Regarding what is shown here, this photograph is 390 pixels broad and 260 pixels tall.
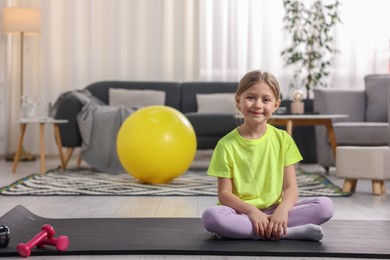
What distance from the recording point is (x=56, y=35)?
802cm

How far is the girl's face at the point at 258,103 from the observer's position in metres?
2.75

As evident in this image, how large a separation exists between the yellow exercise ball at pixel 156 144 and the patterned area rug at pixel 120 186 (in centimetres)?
11

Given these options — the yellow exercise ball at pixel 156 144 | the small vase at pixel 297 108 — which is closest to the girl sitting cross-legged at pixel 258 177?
the yellow exercise ball at pixel 156 144

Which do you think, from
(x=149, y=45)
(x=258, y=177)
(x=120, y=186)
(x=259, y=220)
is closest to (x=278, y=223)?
(x=259, y=220)

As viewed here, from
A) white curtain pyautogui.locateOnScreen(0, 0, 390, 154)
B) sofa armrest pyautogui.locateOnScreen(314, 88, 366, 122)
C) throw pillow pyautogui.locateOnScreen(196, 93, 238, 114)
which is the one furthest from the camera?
white curtain pyautogui.locateOnScreen(0, 0, 390, 154)

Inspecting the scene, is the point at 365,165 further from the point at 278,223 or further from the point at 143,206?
the point at 278,223

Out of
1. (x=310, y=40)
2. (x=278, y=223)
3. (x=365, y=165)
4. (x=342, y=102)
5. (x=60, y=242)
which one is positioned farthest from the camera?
(x=310, y=40)

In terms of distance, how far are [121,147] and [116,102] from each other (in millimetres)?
2104

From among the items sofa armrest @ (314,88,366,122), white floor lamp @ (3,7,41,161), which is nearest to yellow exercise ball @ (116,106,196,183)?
sofa armrest @ (314,88,366,122)

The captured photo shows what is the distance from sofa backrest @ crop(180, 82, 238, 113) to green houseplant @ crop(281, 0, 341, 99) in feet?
2.08

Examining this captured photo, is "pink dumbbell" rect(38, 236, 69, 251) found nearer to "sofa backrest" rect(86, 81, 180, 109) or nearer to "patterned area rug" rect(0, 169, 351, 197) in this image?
"patterned area rug" rect(0, 169, 351, 197)

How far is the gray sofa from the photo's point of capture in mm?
6422

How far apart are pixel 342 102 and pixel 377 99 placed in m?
0.29

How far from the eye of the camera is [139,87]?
7.38 metres
